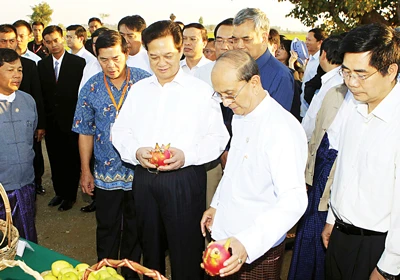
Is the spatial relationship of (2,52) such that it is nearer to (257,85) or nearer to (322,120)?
(257,85)

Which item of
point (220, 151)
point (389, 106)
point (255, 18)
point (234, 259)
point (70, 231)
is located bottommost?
→ point (70, 231)

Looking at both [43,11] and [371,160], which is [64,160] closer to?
[371,160]

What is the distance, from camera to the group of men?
1.94 m

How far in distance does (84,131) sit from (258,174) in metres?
1.80

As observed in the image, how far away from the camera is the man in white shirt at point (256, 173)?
1803 mm

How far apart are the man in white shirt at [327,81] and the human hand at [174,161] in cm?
147

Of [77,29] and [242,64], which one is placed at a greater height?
[77,29]

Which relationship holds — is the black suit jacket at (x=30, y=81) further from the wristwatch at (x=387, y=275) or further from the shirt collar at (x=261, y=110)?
the wristwatch at (x=387, y=275)

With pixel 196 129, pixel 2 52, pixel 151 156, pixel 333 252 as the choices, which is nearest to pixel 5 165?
pixel 2 52

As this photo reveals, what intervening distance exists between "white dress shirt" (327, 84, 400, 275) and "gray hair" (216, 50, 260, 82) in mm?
599

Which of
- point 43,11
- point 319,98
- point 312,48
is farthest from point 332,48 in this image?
point 43,11

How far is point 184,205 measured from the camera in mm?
2822

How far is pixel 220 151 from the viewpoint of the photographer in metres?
2.99

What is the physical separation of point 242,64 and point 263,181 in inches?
22.3
